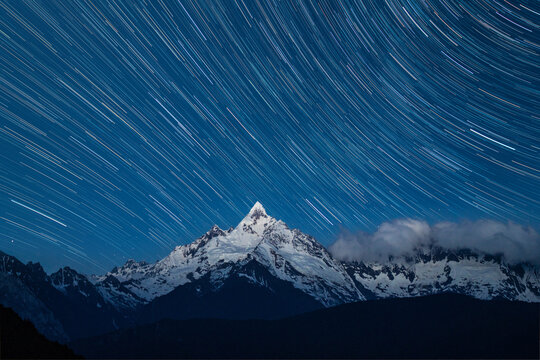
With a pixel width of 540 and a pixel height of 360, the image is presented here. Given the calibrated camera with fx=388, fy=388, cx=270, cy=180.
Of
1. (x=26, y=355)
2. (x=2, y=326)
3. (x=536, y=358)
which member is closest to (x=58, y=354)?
(x=26, y=355)

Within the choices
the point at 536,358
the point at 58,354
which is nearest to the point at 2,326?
the point at 58,354

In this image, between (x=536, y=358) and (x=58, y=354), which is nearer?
(x=58, y=354)

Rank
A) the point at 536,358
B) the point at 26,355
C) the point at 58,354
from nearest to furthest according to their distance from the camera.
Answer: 1. the point at 26,355
2. the point at 58,354
3. the point at 536,358

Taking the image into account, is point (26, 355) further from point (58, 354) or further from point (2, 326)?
point (2, 326)

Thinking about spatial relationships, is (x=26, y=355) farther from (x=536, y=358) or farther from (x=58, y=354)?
(x=536, y=358)

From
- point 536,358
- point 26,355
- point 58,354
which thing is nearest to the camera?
point 26,355

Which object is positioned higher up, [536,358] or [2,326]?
[536,358]
